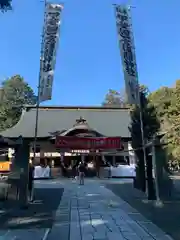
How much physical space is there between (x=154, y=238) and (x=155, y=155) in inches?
215

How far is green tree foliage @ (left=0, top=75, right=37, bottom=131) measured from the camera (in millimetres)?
43750

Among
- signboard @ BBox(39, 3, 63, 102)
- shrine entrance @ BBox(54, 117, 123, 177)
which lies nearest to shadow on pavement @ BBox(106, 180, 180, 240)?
signboard @ BBox(39, 3, 63, 102)

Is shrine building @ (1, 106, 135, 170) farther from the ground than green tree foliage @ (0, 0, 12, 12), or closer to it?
farther from the ground

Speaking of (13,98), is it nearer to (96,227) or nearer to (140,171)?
(140,171)

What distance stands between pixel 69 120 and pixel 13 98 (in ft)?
61.8

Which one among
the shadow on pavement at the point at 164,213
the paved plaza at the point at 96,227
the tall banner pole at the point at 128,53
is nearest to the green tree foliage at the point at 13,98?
the tall banner pole at the point at 128,53

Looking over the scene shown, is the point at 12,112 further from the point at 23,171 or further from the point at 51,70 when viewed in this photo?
the point at 23,171

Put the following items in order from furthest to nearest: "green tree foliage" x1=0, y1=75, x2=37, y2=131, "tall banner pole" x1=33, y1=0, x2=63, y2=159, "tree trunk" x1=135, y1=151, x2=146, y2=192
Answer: "green tree foliage" x1=0, y1=75, x2=37, y2=131 → "tree trunk" x1=135, y1=151, x2=146, y2=192 → "tall banner pole" x1=33, y1=0, x2=63, y2=159

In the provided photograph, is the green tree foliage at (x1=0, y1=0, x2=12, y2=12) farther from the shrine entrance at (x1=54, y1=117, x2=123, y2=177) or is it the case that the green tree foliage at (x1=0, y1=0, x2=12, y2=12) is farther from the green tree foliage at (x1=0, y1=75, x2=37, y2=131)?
the green tree foliage at (x1=0, y1=75, x2=37, y2=131)

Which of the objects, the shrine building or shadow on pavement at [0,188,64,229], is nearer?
shadow on pavement at [0,188,64,229]

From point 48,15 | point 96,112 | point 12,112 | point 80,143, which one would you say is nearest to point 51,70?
point 48,15

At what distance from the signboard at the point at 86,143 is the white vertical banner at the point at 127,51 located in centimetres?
521

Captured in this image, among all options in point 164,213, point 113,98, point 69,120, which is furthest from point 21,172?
point 113,98

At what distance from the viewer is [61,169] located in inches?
1160
